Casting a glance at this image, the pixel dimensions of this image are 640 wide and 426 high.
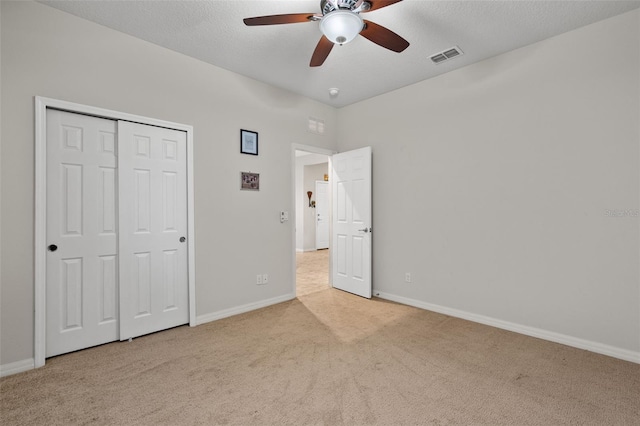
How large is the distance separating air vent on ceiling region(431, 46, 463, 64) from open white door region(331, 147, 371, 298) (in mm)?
1289

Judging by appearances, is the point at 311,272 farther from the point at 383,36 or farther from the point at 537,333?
the point at 383,36

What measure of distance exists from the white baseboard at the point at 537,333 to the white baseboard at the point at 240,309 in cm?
149

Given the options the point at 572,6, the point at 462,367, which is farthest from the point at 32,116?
the point at 572,6

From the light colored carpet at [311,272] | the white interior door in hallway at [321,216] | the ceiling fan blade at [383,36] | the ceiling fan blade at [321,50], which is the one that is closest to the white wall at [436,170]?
the light colored carpet at [311,272]

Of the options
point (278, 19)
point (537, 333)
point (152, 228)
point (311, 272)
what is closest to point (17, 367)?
point (152, 228)

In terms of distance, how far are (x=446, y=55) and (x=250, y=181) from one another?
8.19 feet

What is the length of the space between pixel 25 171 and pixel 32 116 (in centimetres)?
42

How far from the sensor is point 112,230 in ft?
9.27

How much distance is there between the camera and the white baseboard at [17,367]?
2.27 m

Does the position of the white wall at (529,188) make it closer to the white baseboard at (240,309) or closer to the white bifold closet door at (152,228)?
the white baseboard at (240,309)

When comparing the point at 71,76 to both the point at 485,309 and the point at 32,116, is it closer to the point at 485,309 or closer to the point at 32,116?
the point at 32,116

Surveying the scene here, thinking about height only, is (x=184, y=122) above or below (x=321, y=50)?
below

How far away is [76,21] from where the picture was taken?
8.50 feet

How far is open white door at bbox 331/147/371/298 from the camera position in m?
4.21
